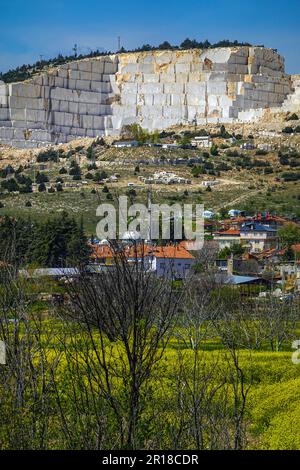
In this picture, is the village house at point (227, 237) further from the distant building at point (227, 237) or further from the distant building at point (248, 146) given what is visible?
the distant building at point (248, 146)

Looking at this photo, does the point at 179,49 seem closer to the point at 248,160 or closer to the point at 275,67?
the point at 275,67

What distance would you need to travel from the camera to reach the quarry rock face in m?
91.9

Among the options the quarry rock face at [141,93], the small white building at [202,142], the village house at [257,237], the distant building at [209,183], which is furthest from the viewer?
the quarry rock face at [141,93]

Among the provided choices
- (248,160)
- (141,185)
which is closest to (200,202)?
(141,185)

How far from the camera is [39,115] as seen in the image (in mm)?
93500

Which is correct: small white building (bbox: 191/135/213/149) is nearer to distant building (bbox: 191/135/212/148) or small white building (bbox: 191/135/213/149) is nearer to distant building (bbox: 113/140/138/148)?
distant building (bbox: 191/135/212/148)

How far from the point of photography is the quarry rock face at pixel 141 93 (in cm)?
9194

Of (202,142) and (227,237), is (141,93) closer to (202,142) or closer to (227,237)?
(202,142)

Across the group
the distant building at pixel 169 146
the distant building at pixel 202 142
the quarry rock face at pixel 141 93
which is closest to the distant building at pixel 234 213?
the distant building at pixel 169 146

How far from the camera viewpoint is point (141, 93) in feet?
321

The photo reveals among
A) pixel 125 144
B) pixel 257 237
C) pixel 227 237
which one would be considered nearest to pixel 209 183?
pixel 257 237
